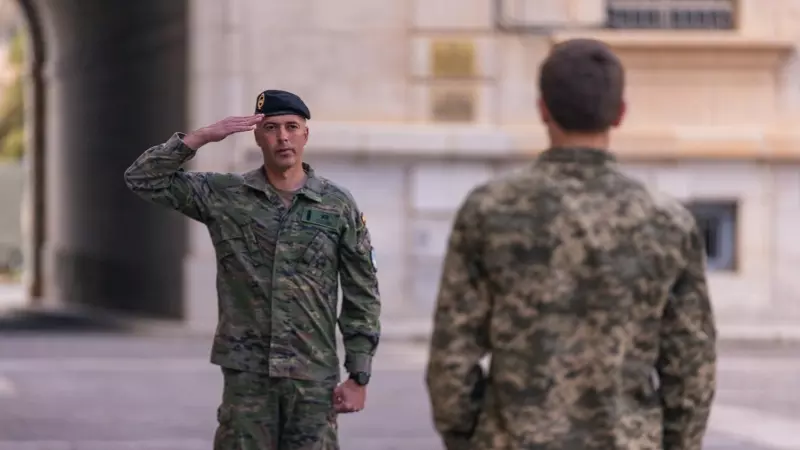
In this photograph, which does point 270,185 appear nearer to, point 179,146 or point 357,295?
point 179,146

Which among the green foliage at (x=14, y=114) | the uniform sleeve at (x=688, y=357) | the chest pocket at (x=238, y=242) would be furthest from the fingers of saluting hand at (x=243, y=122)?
the green foliage at (x=14, y=114)

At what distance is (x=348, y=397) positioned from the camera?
19.7 feet

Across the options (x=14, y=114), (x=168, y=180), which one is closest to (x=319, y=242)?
(x=168, y=180)

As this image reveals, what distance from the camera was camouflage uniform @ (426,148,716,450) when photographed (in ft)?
13.9

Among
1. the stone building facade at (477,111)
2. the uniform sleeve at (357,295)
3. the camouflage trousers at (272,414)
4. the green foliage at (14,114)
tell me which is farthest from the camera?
the green foliage at (14,114)

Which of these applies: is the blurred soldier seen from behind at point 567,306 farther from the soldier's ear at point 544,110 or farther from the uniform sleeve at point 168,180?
the uniform sleeve at point 168,180

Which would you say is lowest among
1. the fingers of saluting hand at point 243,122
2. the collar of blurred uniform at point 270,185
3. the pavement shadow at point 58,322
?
the pavement shadow at point 58,322

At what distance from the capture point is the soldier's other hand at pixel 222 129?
235 inches

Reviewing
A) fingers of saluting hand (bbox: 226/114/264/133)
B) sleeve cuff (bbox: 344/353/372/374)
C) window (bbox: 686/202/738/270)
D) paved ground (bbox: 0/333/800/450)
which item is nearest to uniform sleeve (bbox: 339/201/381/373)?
sleeve cuff (bbox: 344/353/372/374)

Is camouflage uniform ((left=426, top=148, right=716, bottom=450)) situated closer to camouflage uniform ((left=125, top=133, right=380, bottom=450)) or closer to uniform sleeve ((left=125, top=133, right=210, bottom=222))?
camouflage uniform ((left=125, top=133, right=380, bottom=450))

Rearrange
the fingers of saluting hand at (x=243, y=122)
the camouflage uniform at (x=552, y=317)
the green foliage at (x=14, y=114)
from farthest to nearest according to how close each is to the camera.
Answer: the green foliage at (x=14, y=114) → the fingers of saluting hand at (x=243, y=122) → the camouflage uniform at (x=552, y=317)

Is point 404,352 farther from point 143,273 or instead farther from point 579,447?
point 579,447

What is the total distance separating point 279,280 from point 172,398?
6.83m

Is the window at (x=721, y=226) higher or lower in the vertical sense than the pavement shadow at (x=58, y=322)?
higher
